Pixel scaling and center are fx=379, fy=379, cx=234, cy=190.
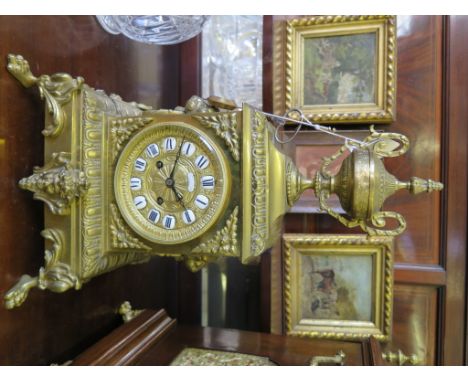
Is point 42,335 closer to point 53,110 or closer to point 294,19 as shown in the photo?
point 53,110

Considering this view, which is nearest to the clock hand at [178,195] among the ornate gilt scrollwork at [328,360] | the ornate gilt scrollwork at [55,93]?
the ornate gilt scrollwork at [55,93]

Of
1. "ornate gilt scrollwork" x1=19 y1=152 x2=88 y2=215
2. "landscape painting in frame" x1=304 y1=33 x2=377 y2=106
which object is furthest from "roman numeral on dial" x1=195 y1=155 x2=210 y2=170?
"landscape painting in frame" x1=304 y1=33 x2=377 y2=106

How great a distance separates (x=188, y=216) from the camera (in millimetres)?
949

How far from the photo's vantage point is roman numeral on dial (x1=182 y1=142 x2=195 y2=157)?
0.95m

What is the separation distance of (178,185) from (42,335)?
53cm

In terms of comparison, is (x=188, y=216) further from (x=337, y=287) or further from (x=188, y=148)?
(x=337, y=287)

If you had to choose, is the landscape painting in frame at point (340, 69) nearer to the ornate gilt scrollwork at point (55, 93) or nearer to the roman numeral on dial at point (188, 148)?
the roman numeral on dial at point (188, 148)

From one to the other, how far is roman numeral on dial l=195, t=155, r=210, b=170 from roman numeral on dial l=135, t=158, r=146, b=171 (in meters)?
0.14

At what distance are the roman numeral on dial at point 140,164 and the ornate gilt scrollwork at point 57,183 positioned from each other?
131 millimetres

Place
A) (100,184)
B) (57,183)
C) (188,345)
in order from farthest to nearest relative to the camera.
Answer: (188,345) < (100,184) < (57,183)

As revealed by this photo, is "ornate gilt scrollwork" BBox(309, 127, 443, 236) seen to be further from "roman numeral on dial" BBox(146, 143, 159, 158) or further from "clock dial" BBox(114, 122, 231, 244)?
"roman numeral on dial" BBox(146, 143, 159, 158)

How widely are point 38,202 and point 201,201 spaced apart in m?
0.42

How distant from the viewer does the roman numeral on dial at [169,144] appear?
96 cm

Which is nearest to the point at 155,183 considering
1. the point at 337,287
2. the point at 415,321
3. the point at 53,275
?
the point at 53,275
